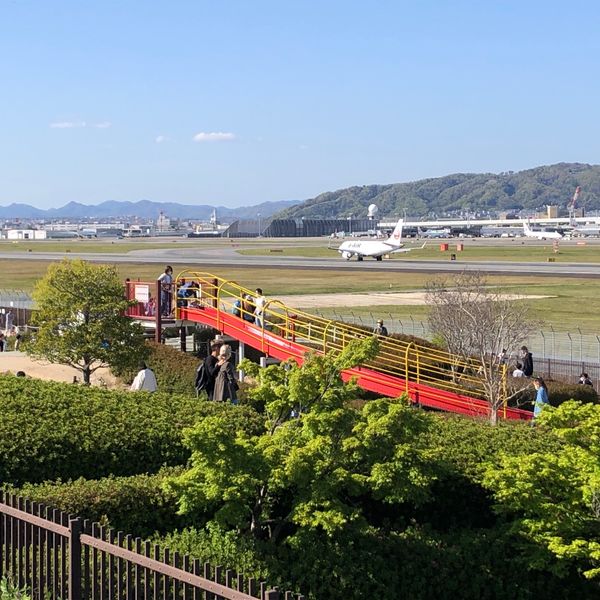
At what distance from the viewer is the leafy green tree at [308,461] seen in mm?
11164

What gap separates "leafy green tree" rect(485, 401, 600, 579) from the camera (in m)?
12.2

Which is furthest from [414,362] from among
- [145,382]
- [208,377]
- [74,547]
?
[74,547]

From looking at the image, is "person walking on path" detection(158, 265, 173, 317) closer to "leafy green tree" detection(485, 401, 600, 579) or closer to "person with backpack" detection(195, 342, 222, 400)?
"person with backpack" detection(195, 342, 222, 400)

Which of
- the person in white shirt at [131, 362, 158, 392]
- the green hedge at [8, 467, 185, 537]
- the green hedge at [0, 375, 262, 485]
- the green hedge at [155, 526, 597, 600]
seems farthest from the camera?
the person in white shirt at [131, 362, 158, 392]

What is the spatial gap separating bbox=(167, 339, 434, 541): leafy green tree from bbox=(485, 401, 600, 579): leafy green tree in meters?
1.07

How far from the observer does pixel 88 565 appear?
338 inches

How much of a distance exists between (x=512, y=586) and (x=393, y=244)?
366ft

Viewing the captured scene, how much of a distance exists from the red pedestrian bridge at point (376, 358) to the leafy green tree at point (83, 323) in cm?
346

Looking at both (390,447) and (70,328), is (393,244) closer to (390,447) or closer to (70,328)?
(70,328)

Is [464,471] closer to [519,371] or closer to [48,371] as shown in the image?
[519,371]

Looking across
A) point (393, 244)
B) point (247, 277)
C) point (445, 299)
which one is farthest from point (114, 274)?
point (393, 244)

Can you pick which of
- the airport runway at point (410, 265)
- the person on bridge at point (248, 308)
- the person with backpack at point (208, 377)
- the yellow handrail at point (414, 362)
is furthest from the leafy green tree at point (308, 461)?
the airport runway at point (410, 265)

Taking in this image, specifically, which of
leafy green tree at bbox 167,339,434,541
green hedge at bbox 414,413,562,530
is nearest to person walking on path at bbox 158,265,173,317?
green hedge at bbox 414,413,562,530

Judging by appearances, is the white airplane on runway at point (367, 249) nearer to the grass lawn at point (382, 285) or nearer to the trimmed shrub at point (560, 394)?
the grass lawn at point (382, 285)
